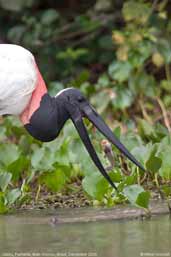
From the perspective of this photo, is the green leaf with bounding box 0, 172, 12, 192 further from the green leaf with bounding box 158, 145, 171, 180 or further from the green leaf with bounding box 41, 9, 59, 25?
the green leaf with bounding box 41, 9, 59, 25

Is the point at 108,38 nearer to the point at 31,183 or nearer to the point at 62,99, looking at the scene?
the point at 31,183

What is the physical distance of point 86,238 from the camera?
12.4 ft

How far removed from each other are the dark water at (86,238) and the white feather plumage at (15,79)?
0.49 m

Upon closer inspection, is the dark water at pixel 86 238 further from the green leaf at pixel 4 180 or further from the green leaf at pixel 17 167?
the green leaf at pixel 17 167

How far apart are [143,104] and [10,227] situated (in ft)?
8.88

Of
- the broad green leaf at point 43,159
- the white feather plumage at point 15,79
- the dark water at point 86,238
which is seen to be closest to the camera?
the dark water at point 86,238

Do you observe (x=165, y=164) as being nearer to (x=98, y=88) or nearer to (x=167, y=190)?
(x=167, y=190)

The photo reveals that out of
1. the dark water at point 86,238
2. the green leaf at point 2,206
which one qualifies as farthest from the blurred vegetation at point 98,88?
the dark water at point 86,238

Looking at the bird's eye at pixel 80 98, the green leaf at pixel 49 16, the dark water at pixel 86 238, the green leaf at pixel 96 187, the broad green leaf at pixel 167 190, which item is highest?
the bird's eye at pixel 80 98

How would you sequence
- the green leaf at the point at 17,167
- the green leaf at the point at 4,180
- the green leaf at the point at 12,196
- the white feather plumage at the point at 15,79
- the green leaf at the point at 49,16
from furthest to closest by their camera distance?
the green leaf at the point at 49,16, the green leaf at the point at 17,167, the green leaf at the point at 4,180, the green leaf at the point at 12,196, the white feather plumage at the point at 15,79

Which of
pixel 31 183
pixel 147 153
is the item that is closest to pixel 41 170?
pixel 31 183

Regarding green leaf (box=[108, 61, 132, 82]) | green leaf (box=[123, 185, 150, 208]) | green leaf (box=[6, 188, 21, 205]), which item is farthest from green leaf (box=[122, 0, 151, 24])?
green leaf (box=[123, 185, 150, 208])

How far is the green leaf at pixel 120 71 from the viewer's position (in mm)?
6665

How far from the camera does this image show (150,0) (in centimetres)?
723
